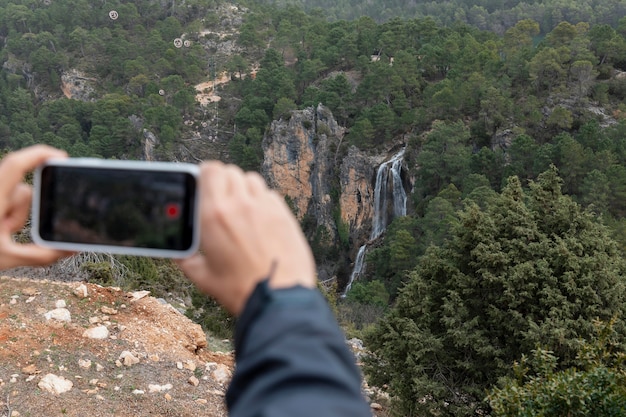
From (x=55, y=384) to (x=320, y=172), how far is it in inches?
1015

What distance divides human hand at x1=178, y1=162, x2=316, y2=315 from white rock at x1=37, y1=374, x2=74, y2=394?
14.5 ft

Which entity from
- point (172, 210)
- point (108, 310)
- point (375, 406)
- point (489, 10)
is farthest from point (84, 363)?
point (489, 10)

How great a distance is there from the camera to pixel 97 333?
17.5 feet

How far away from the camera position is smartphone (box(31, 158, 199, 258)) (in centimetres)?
110

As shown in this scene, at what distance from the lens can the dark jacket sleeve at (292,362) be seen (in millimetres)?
650

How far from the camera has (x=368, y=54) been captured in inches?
1345

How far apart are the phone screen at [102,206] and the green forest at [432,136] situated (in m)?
3.39

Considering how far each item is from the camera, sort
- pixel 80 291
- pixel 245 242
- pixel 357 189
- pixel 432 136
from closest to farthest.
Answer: pixel 245 242
pixel 80 291
pixel 432 136
pixel 357 189

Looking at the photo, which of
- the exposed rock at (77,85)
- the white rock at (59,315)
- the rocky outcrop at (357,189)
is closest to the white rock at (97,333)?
the white rock at (59,315)

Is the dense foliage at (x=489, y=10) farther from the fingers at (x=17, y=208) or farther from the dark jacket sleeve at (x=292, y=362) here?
the dark jacket sleeve at (x=292, y=362)

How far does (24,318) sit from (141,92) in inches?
1348

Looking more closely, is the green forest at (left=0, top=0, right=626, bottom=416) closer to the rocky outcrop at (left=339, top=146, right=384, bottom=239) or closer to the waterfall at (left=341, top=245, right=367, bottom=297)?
the rocky outcrop at (left=339, top=146, right=384, bottom=239)

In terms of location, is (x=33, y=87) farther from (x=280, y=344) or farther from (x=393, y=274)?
(x=280, y=344)

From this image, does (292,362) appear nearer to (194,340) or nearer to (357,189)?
(194,340)
